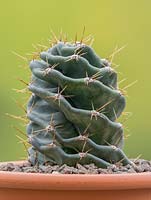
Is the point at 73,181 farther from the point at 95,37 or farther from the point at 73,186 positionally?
the point at 95,37

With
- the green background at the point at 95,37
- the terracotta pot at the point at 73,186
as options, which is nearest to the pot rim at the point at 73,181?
the terracotta pot at the point at 73,186

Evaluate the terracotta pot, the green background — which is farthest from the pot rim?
the green background

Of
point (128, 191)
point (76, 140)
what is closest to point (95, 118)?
point (76, 140)

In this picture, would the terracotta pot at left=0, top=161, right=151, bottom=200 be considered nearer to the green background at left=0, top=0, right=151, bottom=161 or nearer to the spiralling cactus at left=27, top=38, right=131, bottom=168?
the spiralling cactus at left=27, top=38, right=131, bottom=168

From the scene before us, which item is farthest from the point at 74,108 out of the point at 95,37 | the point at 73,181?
the point at 95,37

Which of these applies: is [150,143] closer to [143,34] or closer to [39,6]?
[143,34]
